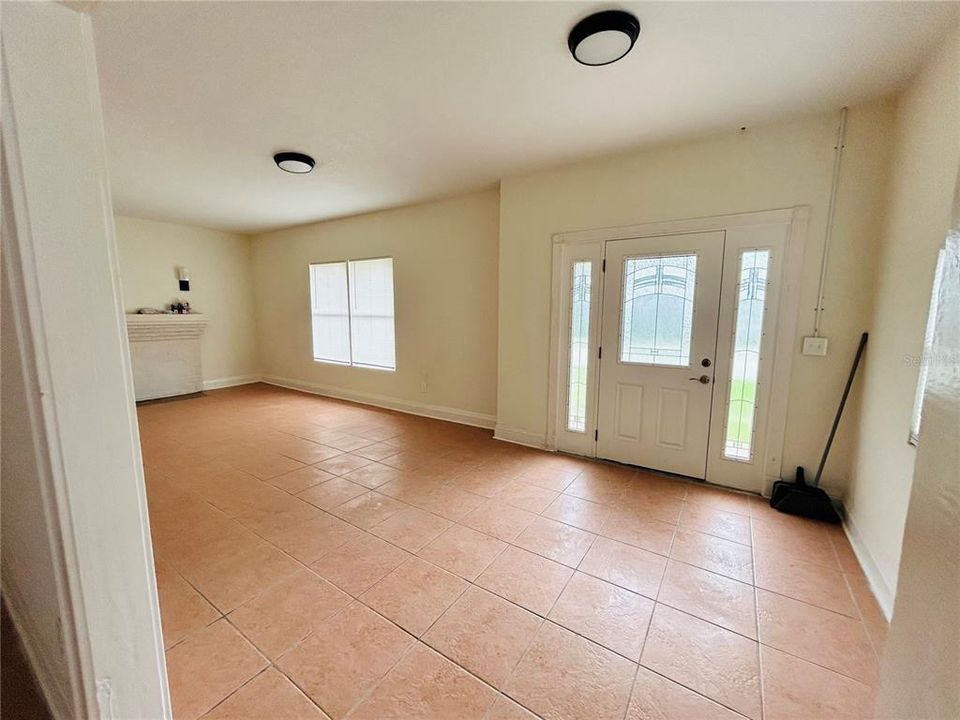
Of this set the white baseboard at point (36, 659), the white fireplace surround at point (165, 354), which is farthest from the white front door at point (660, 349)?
the white fireplace surround at point (165, 354)

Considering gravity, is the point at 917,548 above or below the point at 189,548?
above

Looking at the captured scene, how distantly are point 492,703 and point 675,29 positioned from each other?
9.54 feet

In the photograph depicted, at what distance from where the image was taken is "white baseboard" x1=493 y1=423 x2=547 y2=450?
3768mm

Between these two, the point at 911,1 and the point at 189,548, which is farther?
the point at 189,548

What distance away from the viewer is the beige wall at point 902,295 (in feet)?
5.65

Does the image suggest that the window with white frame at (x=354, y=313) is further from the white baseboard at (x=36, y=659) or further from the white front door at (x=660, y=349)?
the white baseboard at (x=36, y=659)

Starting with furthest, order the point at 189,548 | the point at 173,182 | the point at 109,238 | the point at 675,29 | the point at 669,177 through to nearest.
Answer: the point at 173,182 → the point at 669,177 → the point at 189,548 → the point at 675,29 → the point at 109,238

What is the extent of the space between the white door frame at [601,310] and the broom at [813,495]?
0.14 m

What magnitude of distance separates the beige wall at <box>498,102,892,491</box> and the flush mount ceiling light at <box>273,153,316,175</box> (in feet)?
6.62

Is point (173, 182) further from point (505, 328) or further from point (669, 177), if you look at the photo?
point (669, 177)

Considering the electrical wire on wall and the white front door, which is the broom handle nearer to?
the electrical wire on wall

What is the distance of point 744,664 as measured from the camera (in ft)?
4.88

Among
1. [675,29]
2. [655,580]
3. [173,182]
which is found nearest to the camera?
[675,29]

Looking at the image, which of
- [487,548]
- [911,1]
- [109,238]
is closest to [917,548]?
[109,238]
